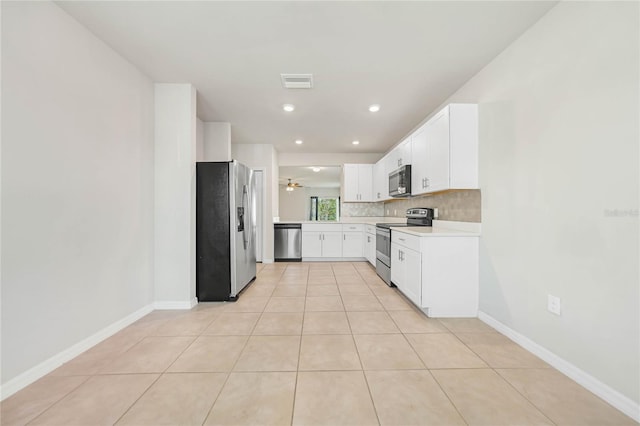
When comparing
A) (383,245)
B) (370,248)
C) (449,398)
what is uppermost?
(383,245)

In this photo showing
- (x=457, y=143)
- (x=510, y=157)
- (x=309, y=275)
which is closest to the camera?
(x=510, y=157)

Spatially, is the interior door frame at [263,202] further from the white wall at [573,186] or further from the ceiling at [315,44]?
the white wall at [573,186]

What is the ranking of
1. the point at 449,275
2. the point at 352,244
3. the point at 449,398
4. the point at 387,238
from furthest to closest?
the point at 352,244, the point at 387,238, the point at 449,275, the point at 449,398

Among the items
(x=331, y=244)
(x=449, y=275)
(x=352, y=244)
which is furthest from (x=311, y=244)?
(x=449, y=275)

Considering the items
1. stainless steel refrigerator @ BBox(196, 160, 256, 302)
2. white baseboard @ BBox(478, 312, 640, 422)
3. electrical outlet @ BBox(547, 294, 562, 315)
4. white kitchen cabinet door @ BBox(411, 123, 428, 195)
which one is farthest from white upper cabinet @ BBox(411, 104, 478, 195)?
stainless steel refrigerator @ BBox(196, 160, 256, 302)

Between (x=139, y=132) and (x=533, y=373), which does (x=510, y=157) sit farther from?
(x=139, y=132)

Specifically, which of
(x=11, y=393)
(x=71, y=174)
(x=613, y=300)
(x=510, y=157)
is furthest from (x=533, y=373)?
(x=71, y=174)

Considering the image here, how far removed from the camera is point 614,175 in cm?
151

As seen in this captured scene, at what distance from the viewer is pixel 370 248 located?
538cm

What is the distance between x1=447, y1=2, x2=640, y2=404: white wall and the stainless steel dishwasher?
4.01 metres

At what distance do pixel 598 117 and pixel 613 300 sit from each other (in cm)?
105

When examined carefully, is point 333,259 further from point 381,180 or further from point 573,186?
point 573,186

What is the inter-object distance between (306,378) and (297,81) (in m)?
2.75

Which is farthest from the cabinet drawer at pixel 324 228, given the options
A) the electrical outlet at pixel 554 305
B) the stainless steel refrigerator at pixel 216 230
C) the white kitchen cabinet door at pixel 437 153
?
the electrical outlet at pixel 554 305
